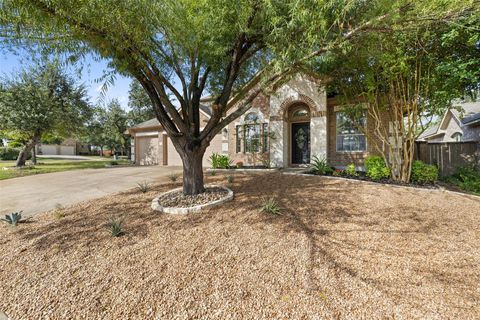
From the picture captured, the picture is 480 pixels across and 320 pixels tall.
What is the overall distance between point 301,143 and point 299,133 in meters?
0.56

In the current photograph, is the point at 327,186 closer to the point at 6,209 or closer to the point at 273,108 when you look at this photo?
the point at 273,108

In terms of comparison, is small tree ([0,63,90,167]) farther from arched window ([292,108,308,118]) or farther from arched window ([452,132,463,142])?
arched window ([452,132,463,142])

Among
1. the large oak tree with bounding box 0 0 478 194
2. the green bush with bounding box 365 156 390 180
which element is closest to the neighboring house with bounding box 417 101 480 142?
the green bush with bounding box 365 156 390 180

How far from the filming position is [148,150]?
17.4m

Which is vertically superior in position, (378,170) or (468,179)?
(378,170)

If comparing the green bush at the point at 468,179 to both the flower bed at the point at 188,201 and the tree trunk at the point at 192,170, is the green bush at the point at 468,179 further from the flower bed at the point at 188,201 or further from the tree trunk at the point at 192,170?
the tree trunk at the point at 192,170

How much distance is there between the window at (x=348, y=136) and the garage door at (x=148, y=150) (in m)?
12.9

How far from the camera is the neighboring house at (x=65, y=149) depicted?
41506 millimetres

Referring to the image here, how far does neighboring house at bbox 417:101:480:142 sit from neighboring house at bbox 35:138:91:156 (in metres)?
51.5

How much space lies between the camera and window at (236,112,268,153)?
12.4 meters

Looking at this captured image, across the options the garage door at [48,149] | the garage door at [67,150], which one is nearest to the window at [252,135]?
the garage door at [48,149]

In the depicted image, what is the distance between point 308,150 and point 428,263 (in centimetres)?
880

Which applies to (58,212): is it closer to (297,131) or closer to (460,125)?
(297,131)

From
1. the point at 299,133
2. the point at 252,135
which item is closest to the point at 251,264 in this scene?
the point at 299,133
